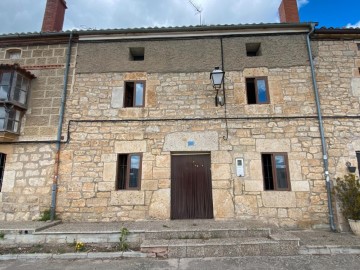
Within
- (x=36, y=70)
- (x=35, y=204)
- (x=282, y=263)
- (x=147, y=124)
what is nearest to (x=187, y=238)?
(x=282, y=263)

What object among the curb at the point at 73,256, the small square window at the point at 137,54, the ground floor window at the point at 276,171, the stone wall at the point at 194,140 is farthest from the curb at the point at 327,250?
the small square window at the point at 137,54

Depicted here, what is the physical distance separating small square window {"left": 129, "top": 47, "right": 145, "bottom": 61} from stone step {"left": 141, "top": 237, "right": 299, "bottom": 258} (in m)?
5.89

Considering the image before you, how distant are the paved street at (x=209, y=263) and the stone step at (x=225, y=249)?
13 centimetres

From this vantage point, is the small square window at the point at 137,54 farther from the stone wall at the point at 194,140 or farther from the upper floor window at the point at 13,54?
the upper floor window at the point at 13,54

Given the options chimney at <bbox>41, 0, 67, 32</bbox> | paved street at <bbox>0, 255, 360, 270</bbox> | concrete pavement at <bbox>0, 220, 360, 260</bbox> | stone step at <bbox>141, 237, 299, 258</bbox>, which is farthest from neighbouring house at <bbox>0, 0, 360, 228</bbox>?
paved street at <bbox>0, 255, 360, 270</bbox>

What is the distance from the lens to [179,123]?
22.3 feet

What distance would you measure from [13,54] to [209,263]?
8742 mm

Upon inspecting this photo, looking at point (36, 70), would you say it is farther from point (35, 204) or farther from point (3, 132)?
point (35, 204)

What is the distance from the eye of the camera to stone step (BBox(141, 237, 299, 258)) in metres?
4.47

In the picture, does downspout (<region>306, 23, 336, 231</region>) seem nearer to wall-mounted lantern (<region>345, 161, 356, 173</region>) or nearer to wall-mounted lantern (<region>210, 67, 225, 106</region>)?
wall-mounted lantern (<region>345, 161, 356, 173</region>)

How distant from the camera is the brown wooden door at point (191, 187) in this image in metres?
6.40

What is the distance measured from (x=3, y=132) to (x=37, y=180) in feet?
5.29

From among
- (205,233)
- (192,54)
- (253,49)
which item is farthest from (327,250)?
(192,54)

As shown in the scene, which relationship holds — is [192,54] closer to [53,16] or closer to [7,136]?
[53,16]
